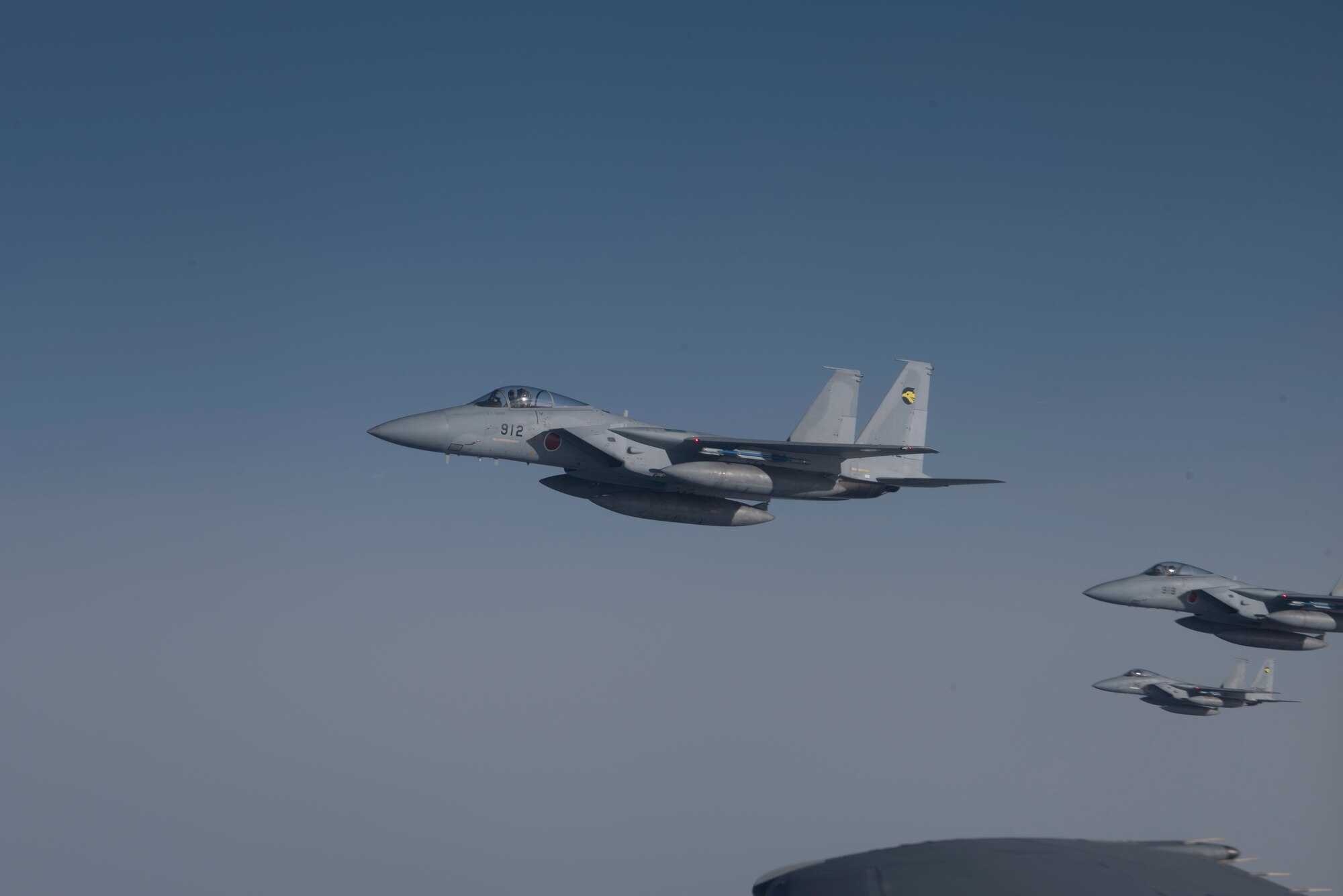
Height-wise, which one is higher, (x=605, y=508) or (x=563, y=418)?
(x=563, y=418)

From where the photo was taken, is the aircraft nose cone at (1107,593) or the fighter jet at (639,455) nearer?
the fighter jet at (639,455)

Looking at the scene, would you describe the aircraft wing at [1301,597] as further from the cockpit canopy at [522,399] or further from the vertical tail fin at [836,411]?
the cockpit canopy at [522,399]

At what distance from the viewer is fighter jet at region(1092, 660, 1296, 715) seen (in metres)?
56.4

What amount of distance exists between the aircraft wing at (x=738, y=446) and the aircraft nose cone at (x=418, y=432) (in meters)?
6.18

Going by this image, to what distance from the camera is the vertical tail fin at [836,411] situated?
40.6 m

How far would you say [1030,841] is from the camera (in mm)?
8336

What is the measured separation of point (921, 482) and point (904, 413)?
4.88 meters

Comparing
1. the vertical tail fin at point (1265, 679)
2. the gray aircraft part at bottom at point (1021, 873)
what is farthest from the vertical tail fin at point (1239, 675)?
the gray aircraft part at bottom at point (1021, 873)

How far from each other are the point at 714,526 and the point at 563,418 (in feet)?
22.9

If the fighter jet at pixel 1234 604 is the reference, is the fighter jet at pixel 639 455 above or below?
above

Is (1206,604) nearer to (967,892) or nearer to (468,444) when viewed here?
(468,444)

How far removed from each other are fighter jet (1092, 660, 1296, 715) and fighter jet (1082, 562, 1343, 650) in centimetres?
913

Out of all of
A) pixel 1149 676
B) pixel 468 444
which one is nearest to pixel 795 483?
pixel 468 444

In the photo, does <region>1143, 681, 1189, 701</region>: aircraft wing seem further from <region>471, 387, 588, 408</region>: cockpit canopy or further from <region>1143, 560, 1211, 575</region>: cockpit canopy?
<region>471, 387, 588, 408</region>: cockpit canopy
